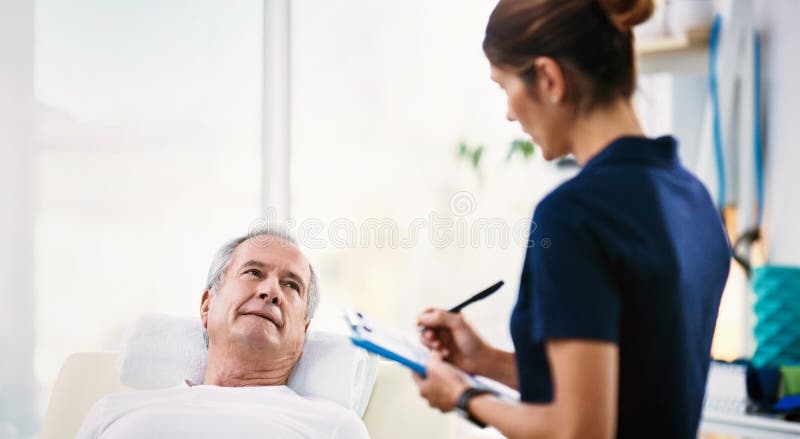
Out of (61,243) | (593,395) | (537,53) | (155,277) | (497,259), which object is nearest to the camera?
(593,395)

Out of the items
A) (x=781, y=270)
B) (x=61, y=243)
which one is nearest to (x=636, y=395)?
(x=781, y=270)

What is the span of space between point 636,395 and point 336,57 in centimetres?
231

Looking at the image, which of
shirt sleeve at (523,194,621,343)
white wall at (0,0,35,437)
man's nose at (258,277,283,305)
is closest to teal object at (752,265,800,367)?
man's nose at (258,277,283,305)

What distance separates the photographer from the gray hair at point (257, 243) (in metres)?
1.61

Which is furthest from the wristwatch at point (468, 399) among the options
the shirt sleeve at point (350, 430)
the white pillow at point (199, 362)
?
the white pillow at point (199, 362)

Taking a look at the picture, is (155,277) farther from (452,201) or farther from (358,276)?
(452,201)

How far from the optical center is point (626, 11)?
2.54ft

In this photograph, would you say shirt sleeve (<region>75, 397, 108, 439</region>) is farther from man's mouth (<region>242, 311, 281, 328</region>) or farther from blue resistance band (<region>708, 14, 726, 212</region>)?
blue resistance band (<region>708, 14, 726, 212</region>)

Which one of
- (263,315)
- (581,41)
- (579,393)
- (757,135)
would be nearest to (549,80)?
(581,41)

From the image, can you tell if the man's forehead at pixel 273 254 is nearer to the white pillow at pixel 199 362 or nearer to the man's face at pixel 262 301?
the man's face at pixel 262 301

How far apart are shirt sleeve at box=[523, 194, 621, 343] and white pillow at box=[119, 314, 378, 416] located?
0.89 meters

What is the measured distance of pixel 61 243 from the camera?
1807 mm

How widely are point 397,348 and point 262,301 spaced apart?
0.66 meters

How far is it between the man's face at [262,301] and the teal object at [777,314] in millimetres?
1239
